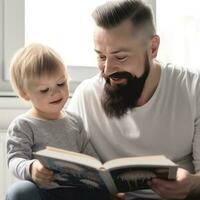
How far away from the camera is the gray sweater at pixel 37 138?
1405 millimetres

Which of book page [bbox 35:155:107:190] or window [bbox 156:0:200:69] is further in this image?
window [bbox 156:0:200:69]

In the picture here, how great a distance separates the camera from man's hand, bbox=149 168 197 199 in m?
1.27

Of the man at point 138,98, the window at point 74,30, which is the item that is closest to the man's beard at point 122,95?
the man at point 138,98

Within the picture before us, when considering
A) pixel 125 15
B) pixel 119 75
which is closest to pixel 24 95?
pixel 119 75

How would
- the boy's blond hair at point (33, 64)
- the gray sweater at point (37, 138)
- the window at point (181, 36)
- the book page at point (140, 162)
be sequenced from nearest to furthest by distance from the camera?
the book page at point (140, 162) → the gray sweater at point (37, 138) → the boy's blond hair at point (33, 64) → the window at point (181, 36)

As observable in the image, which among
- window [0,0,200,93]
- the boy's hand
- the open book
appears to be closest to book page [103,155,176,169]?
the open book

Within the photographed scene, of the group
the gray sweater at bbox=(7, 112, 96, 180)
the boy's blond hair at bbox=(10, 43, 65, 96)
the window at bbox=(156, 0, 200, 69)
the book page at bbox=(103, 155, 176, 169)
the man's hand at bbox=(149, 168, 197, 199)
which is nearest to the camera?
the book page at bbox=(103, 155, 176, 169)

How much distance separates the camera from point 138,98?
1637 mm

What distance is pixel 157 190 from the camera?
1.31 metres

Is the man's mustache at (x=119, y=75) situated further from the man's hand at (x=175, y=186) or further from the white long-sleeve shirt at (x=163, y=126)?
the man's hand at (x=175, y=186)

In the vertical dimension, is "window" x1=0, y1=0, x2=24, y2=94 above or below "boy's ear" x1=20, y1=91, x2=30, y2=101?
above

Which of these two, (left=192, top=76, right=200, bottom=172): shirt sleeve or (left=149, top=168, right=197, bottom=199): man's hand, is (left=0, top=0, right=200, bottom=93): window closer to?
(left=192, top=76, right=200, bottom=172): shirt sleeve

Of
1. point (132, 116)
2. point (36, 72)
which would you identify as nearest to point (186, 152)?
point (132, 116)

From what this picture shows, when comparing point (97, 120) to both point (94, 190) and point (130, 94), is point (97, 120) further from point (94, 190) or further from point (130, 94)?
point (94, 190)
